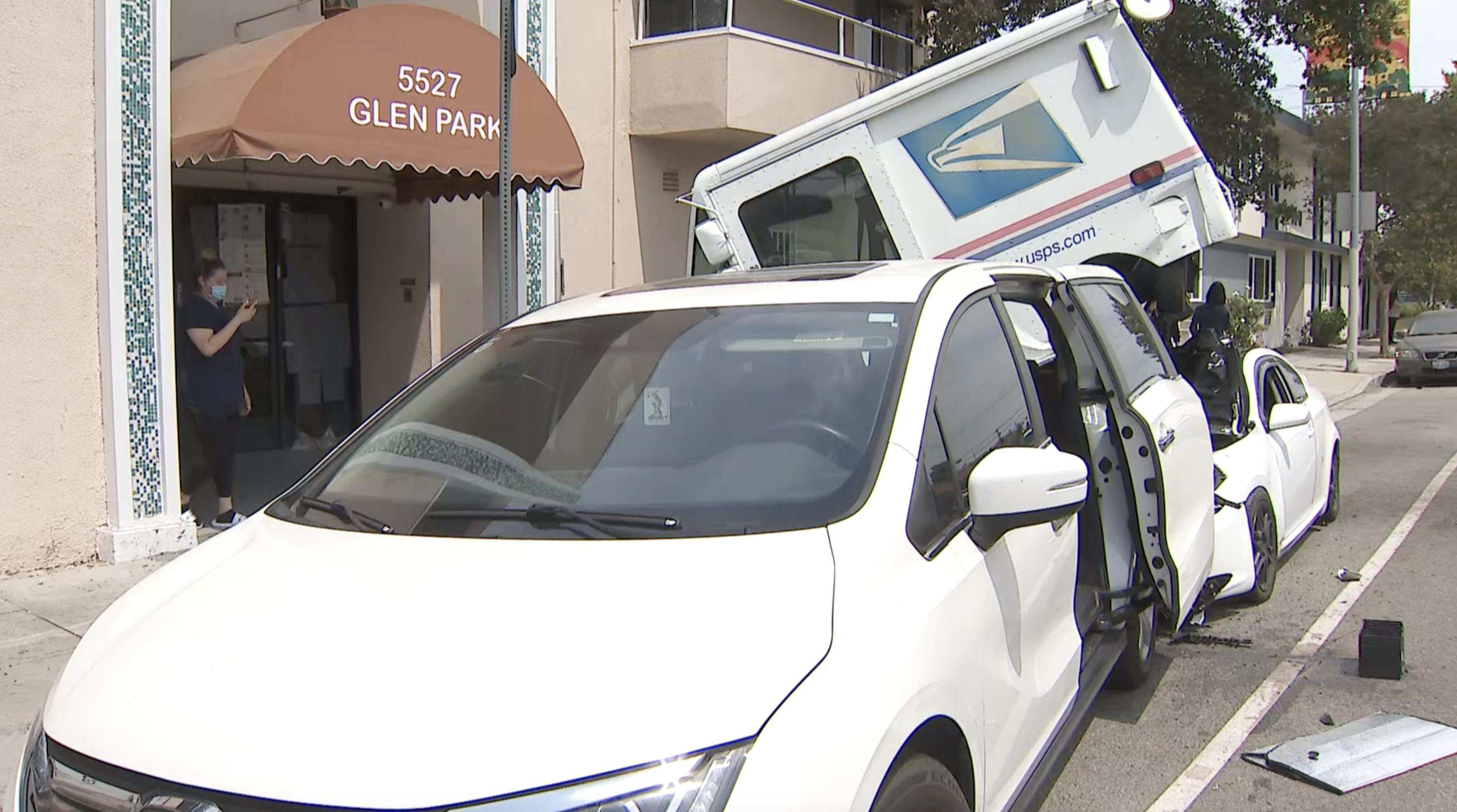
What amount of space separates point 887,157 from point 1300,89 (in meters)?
11.4

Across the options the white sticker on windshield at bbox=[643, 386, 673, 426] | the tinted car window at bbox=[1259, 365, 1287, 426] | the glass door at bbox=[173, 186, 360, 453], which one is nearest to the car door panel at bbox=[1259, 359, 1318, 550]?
the tinted car window at bbox=[1259, 365, 1287, 426]

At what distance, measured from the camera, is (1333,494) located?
8.38 metres

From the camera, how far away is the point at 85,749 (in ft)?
7.54

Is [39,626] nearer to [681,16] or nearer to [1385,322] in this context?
[681,16]

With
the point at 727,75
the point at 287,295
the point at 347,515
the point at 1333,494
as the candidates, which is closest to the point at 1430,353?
the point at 1333,494

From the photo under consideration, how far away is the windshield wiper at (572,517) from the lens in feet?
9.13

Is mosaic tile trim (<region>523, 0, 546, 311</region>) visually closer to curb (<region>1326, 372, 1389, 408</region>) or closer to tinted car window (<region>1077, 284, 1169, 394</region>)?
tinted car window (<region>1077, 284, 1169, 394</region>)

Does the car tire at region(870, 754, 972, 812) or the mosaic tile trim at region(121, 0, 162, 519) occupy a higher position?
the mosaic tile trim at region(121, 0, 162, 519)

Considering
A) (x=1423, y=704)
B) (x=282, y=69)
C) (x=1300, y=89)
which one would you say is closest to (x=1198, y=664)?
(x=1423, y=704)

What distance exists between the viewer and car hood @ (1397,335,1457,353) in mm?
21000

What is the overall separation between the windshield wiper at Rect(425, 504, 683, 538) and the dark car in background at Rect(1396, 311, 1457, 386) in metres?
22.0

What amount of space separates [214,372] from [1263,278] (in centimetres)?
3238

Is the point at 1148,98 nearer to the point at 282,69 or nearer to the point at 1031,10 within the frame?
the point at 282,69

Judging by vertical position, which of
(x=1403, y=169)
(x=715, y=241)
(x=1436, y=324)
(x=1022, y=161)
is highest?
(x=1403, y=169)
